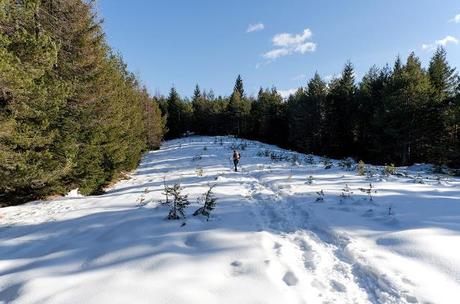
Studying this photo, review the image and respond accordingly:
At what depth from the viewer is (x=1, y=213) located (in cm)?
1115

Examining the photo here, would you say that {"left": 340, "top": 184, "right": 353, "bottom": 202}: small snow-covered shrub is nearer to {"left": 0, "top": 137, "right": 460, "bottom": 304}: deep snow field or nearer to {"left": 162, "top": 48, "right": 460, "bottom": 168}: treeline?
{"left": 0, "top": 137, "right": 460, "bottom": 304}: deep snow field

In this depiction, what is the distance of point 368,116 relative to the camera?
143ft

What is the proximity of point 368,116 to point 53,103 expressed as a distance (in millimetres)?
39216

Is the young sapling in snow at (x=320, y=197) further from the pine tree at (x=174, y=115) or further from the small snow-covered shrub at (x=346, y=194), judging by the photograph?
the pine tree at (x=174, y=115)

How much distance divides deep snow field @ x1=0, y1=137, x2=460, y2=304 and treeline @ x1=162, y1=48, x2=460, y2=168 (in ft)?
76.2

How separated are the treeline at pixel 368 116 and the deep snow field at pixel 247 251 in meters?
23.2

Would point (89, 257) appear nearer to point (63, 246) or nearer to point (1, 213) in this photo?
point (63, 246)

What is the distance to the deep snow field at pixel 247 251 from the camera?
16.1 ft

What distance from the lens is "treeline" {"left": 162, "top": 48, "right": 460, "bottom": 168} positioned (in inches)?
1271

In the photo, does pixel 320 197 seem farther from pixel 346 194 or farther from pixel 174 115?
pixel 174 115

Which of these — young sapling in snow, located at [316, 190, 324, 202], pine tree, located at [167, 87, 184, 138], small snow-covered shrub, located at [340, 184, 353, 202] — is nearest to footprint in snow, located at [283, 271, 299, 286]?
young sapling in snow, located at [316, 190, 324, 202]

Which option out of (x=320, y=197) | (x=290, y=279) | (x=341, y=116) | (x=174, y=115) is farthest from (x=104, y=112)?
(x=174, y=115)

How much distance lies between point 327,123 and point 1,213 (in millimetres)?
43751

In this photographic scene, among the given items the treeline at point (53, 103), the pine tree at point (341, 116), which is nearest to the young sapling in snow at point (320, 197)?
the treeline at point (53, 103)
